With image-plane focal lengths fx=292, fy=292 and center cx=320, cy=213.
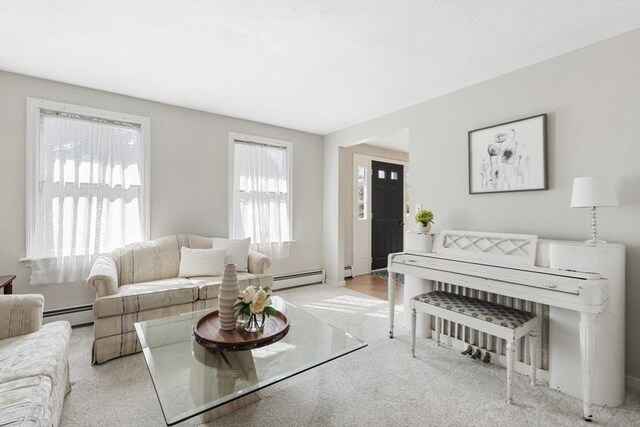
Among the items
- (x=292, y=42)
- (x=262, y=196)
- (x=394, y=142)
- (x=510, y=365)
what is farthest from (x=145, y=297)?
(x=394, y=142)

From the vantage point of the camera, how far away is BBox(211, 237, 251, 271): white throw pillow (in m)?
3.33

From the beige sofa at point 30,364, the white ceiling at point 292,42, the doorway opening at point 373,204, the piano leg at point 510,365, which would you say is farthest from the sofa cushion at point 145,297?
the doorway opening at point 373,204

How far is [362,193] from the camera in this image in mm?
5371

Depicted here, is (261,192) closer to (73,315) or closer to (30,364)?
(73,315)

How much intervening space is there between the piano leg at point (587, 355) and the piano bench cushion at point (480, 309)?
292 mm

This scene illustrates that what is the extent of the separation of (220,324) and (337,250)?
9.60 ft

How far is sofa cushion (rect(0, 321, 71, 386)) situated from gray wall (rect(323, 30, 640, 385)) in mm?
3137

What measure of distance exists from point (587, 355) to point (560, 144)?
1.54 metres

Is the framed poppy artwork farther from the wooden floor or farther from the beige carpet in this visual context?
the wooden floor

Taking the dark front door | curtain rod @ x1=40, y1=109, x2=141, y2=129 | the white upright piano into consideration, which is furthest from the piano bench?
curtain rod @ x1=40, y1=109, x2=141, y2=129

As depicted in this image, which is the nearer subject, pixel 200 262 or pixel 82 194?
pixel 82 194

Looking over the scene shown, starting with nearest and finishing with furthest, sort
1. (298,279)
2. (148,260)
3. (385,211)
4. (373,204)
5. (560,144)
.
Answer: (560,144) < (148,260) < (298,279) < (373,204) < (385,211)

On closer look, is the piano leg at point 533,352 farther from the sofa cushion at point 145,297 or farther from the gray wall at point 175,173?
the gray wall at point 175,173

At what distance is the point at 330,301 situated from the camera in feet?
12.4
